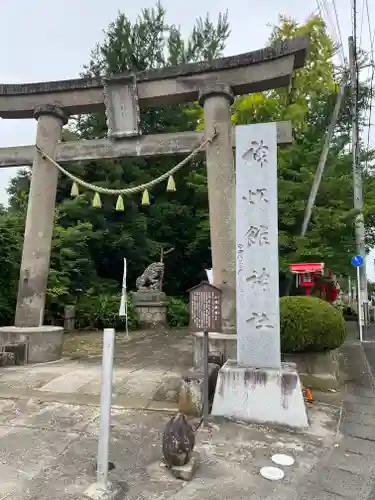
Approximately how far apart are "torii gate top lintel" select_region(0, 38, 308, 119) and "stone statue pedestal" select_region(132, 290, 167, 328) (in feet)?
25.7

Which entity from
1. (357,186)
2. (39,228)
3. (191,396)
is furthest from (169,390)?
(357,186)

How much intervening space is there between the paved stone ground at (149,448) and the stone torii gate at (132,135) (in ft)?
7.40

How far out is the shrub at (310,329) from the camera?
235 inches

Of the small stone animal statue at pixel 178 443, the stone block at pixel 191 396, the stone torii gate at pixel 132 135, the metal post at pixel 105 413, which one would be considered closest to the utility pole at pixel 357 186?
the stone torii gate at pixel 132 135

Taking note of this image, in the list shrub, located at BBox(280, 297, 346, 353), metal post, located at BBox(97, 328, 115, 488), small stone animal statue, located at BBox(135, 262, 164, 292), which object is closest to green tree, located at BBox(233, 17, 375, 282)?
shrub, located at BBox(280, 297, 346, 353)

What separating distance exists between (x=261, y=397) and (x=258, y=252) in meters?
1.71

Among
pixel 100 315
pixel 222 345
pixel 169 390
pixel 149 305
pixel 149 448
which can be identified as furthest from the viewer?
pixel 149 305

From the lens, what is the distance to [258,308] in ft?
15.6

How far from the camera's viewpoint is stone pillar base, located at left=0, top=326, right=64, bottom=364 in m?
7.61

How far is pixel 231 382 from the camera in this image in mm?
4586

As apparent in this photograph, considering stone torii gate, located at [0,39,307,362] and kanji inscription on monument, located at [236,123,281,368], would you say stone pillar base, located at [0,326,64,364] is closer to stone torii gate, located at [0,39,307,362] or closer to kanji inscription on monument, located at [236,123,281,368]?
stone torii gate, located at [0,39,307,362]

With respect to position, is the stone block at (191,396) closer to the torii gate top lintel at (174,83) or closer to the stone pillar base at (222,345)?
the stone pillar base at (222,345)

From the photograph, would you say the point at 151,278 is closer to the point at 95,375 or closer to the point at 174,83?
the point at 174,83

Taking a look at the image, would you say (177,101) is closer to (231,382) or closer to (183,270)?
(231,382)
